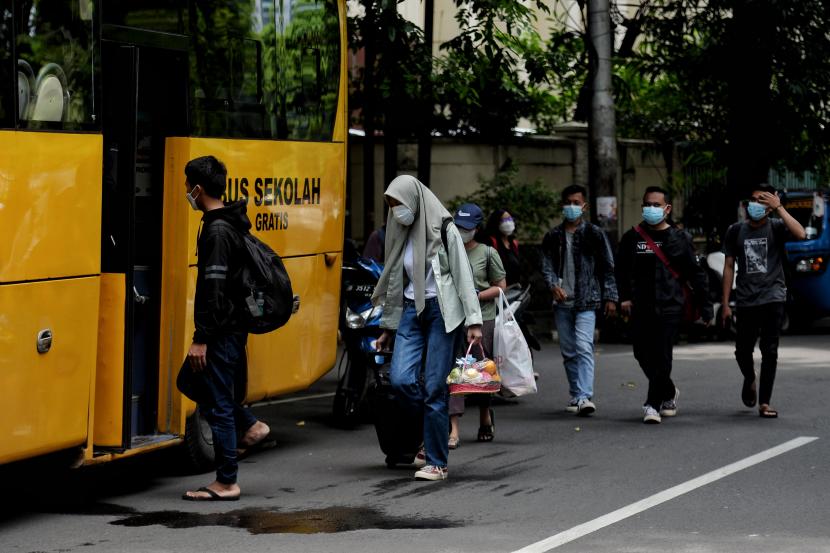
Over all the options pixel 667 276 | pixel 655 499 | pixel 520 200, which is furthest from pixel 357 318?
pixel 520 200

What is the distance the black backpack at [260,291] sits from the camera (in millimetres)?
8039

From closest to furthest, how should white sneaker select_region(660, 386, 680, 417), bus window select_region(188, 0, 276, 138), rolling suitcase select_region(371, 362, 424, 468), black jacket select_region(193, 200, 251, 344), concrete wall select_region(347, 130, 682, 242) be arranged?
black jacket select_region(193, 200, 251, 344)
bus window select_region(188, 0, 276, 138)
rolling suitcase select_region(371, 362, 424, 468)
white sneaker select_region(660, 386, 680, 417)
concrete wall select_region(347, 130, 682, 242)

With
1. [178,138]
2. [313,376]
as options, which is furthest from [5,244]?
[313,376]

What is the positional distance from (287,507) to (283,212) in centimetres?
240

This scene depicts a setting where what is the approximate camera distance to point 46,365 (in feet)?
24.2

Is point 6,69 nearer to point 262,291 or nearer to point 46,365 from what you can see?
point 46,365

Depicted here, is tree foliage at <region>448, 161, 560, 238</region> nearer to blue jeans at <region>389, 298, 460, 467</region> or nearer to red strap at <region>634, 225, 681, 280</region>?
red strap at <region>634, 225, 681, 280</region>

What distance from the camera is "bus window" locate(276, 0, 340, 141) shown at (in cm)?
991

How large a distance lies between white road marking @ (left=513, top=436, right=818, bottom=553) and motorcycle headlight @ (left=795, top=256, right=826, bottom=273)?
9581mm

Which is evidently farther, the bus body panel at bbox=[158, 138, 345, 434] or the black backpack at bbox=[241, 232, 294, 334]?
the bus body panel at bbox=[158, 138, 345, 434]

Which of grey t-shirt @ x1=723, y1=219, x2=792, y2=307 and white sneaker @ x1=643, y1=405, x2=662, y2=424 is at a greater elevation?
grey t-shirt @ x1=723, y1=219, x2=792, y2=307

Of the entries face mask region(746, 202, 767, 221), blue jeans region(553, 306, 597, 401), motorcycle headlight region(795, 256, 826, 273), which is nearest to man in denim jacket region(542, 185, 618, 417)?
blue jeans region(553, 306, 597, 401)

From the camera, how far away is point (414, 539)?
23.6ft

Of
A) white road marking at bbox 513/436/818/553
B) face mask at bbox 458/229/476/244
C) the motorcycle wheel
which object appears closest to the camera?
white road marking at bbox 513/436/818/553
